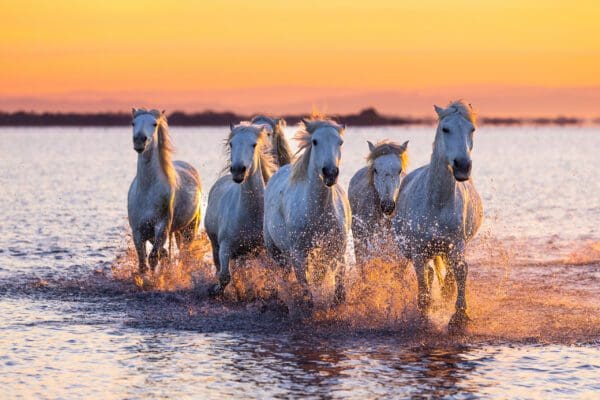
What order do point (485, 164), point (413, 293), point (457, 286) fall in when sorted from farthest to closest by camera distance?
1. point (485, 164)
2. point (413, 293)
3. point (457, 286)

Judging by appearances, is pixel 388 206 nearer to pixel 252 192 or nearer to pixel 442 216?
pixel 442 216

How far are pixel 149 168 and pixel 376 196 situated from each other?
3.24 metres

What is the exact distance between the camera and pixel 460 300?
390 inches

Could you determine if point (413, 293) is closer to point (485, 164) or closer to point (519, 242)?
point (519, 242)

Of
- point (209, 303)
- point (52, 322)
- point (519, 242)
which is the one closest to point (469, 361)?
point (209, 303)

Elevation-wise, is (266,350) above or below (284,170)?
below

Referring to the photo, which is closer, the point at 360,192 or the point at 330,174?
the point at 330,174

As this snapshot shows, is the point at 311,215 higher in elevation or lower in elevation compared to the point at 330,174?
lower

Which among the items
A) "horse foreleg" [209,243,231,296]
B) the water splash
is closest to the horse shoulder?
the water splash

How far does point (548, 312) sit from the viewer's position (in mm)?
11367

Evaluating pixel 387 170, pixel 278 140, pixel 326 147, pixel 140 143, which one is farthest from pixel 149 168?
pixel 326 147

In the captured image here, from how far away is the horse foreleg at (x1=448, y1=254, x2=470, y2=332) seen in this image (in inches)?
383

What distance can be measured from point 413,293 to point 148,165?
4261 millimetres

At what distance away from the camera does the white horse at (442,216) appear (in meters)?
9.28
